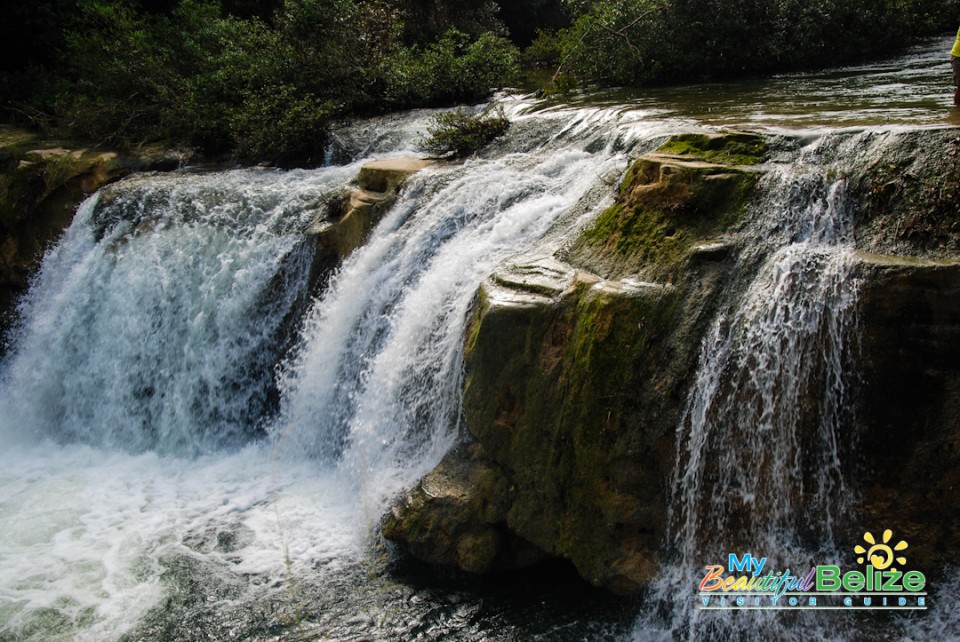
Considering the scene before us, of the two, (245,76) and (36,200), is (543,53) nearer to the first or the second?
(245,76)

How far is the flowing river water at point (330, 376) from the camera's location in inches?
162

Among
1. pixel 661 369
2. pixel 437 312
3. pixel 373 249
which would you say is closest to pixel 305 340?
pixel 373 249

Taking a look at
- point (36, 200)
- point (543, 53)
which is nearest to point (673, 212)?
point (36, 200)

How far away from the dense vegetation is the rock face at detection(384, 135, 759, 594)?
6214 millimetres

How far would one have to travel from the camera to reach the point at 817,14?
10523 mm

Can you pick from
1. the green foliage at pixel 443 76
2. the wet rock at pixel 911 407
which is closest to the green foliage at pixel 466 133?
the green foliage at pixel 443 76

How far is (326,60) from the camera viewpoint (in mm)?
11359

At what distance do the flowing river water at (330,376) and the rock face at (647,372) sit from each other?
0.16 meters

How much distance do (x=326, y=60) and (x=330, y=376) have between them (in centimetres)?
682

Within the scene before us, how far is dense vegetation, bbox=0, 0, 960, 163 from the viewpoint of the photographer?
416 inches

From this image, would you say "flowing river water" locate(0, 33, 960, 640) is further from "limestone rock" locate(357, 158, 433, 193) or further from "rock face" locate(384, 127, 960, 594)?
"limestone rock" locate(357, 158, 433, 193)

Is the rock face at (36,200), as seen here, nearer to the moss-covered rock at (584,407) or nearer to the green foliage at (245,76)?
the green foliage at (245,76)

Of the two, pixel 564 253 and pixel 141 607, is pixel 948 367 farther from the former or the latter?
pixel 141 607

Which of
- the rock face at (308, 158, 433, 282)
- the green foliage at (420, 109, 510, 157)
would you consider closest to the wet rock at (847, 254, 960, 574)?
the rock face at (308, 158, 433, 282)
